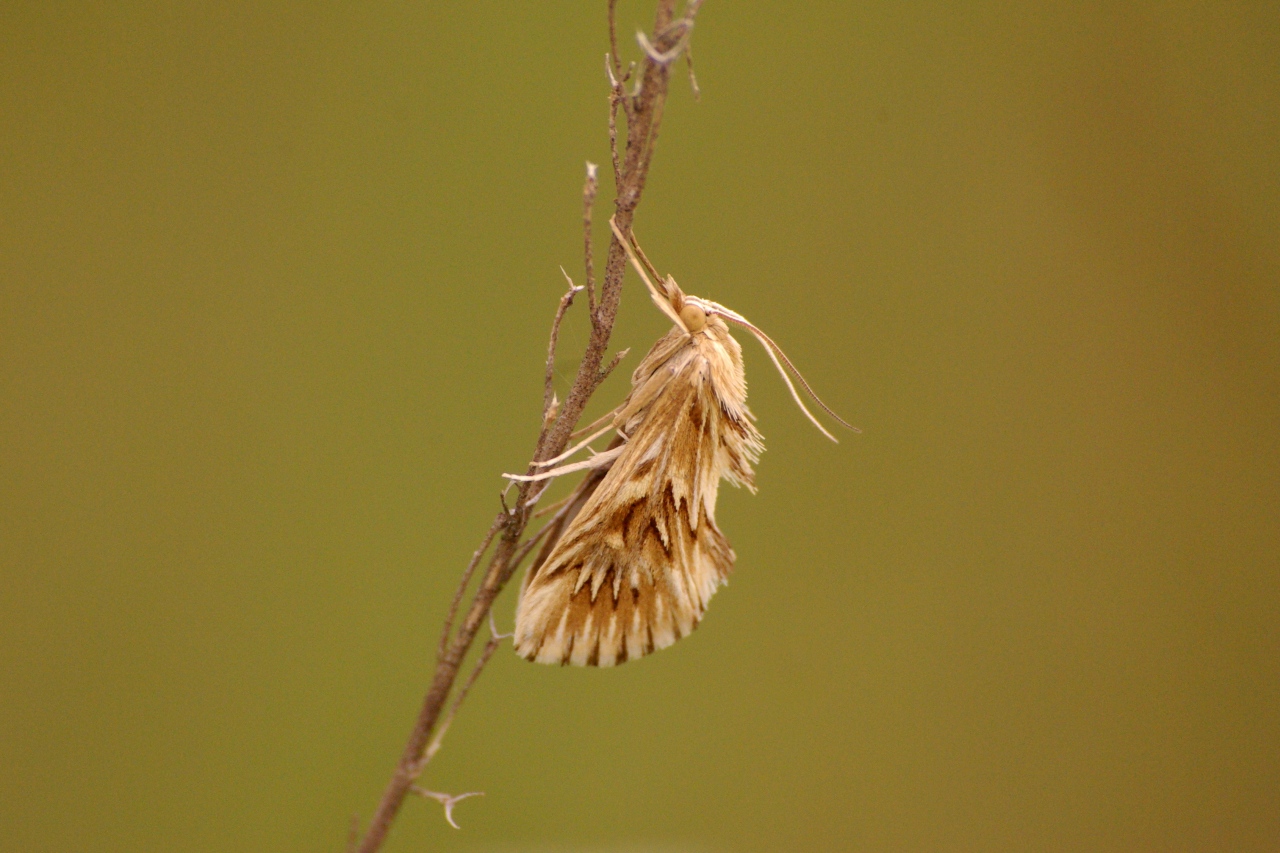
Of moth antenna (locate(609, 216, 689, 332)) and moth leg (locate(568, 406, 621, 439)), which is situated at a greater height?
moth antenna (locate(609, 216, 689, 332))

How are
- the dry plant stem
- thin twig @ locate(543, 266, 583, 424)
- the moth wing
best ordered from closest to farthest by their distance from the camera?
the dry plant stem → thin twig @ locate(543, 266, 583, 424) → the moth wing

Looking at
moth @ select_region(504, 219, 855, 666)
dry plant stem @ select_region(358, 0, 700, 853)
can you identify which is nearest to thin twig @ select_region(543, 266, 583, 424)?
dry plant stem @ select_region(358, 0, 700, 853)

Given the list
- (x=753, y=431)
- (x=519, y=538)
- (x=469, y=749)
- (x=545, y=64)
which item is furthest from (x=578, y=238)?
(x=469, y=749)

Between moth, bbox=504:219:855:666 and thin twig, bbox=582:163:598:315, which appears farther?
moth, bbox=504:219:855:666

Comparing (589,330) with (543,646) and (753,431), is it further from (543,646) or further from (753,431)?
(543,646)

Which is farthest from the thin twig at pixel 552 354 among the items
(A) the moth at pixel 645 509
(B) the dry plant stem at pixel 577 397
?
(A) the moth at pixel 645 509

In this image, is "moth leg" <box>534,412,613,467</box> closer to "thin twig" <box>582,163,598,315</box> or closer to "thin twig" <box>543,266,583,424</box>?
"thin twig" <box>543,266,583,424</box>

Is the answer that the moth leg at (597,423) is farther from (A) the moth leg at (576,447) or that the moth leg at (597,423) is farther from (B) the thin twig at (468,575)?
(B) the thin twig at (468,575)
